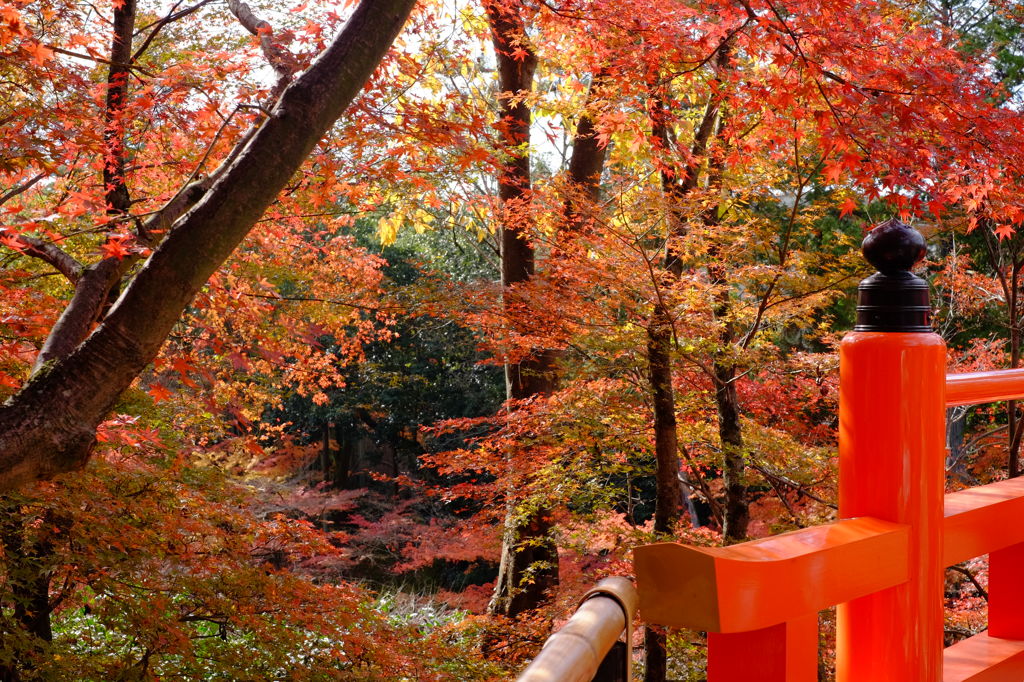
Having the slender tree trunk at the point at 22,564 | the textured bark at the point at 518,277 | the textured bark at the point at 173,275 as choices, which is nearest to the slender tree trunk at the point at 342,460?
the textured bark at the point at 518,277

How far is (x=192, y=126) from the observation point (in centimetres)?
518

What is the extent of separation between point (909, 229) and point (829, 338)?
6.37 meters

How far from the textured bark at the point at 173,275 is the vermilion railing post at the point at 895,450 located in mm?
2116

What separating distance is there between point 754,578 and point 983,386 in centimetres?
86

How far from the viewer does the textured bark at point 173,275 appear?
7.83 ft

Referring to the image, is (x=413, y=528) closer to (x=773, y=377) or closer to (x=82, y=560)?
(x=773, y=377)

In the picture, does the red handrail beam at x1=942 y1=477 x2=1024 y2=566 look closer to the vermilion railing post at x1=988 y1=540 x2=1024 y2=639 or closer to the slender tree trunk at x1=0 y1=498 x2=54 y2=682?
the vermilion railing post at x1=988 y1=540 x2=1024 y2=639

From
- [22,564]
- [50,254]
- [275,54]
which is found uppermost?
[275,54]

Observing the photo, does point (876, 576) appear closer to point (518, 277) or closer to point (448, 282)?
point (448, 282)

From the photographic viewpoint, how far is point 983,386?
1.35 meters

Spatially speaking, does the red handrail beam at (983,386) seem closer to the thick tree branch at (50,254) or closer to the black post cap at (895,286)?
the black post cap at (895,286)

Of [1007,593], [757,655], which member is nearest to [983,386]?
[1007,593]

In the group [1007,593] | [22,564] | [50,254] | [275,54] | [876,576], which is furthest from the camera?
[22,564]

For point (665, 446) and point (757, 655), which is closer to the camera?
point (757, 655)
